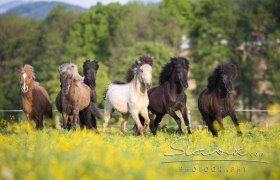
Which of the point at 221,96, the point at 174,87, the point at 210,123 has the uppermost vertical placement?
the point at 174,87

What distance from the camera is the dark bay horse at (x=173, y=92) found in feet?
64.3

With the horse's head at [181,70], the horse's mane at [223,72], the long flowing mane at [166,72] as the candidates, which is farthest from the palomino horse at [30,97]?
the horse's mane at [223,72]

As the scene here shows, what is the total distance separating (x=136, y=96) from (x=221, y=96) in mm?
2479

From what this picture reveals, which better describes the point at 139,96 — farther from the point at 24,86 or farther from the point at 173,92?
the point at 24,86

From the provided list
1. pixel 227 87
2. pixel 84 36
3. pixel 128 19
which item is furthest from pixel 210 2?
pixel 227 87

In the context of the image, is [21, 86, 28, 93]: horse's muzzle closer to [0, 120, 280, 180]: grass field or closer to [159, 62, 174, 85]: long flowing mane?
[159, 62, 174, 85]: long flowing mane

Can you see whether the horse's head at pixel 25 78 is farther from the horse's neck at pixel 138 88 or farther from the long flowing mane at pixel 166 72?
the long flowing mane at pixel 166 72

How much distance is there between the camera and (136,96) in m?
18.8

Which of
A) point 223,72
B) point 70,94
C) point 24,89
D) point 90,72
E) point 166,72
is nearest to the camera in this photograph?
point 223,72

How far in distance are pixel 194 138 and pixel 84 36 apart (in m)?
57.5

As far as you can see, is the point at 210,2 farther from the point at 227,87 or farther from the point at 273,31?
the point at 227,87

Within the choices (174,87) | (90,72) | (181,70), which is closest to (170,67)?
(174,87)

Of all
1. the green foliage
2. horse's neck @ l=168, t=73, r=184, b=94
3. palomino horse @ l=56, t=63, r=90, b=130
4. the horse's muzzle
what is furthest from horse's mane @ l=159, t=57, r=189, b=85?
the green foliage

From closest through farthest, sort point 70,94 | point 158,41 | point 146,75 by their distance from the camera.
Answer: point 146,75 → point 70,94 → point 158,41
